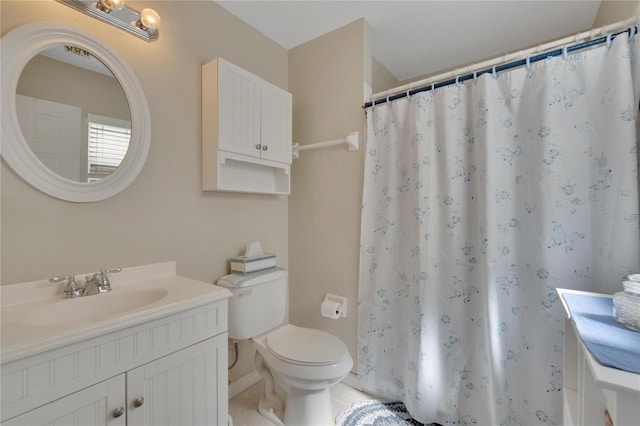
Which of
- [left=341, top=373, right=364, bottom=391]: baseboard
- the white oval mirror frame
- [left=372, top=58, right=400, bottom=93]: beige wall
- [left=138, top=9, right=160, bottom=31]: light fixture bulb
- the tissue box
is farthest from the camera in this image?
[left=372, top=58, right=400, bottom=93]: beige wall

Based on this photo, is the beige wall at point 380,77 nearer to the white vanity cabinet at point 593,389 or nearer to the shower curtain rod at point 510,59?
the shower curtain rod at point 510,59

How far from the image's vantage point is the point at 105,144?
1.18 meters

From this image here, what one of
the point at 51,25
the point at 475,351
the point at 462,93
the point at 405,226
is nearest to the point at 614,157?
the point at 462,93

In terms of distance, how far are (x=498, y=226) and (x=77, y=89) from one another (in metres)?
2.01

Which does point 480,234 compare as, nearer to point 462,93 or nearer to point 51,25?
point 462,93

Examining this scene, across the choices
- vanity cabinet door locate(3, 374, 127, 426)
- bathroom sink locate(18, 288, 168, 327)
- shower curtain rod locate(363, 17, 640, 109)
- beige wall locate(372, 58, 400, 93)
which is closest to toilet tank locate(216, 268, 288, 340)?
bathroom sink locate(18, 288, 168, 327)

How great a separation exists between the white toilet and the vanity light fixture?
1314 mm

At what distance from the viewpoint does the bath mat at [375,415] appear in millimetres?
1502

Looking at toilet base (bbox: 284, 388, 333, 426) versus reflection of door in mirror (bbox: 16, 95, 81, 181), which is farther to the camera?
toilet base (bbox: 284, 388, 333, 426)

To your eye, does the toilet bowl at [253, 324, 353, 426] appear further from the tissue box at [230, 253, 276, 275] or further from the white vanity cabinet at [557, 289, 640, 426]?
the white vanity cabinet at [557, 289, 640, 426]

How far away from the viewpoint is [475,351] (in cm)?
138

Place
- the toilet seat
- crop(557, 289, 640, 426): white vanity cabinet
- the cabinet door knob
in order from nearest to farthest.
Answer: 1. crop(557, 289, 640, 426): white vanity cabinet
2. the cabinet door knob
3. the toilet seat

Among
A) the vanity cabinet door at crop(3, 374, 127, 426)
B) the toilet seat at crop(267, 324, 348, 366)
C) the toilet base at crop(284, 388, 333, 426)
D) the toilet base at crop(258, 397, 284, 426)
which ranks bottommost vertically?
the toilet base at crop(258, 397, 284, 426)

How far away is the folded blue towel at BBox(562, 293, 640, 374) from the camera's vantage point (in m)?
0.62
